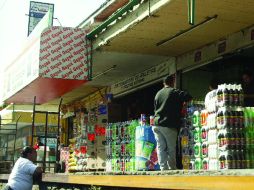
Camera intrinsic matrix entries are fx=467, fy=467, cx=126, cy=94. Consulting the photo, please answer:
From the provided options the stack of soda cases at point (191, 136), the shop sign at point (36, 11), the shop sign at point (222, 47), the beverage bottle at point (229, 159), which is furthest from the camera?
the shop sign at point (36, 11)

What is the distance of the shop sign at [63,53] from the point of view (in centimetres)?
1067

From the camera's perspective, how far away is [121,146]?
11.1 meters

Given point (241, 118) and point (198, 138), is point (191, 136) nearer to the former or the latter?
point (198, 138)

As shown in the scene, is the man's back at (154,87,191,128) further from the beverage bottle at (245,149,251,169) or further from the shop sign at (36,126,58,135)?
the shop sign at (36,126,58,135)

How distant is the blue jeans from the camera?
7738 millimetres

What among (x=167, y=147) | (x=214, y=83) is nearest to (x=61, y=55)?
(x=214, y=83)

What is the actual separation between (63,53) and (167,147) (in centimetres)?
407

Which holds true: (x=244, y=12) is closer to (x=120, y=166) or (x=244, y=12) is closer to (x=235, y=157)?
(x=235, y=157)

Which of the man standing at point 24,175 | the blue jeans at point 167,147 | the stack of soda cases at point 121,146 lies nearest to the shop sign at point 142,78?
the stack of soda cases at point 121,146

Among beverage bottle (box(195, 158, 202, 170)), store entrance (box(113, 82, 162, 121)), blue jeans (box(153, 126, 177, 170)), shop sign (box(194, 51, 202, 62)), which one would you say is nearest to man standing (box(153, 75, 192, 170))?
blue jeans (box(153, 126, 177, 170))

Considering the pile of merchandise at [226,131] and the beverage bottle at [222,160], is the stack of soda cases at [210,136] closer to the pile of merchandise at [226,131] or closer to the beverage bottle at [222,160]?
the pile of merchandise at [226,131]

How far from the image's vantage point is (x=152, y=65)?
12.5 meters

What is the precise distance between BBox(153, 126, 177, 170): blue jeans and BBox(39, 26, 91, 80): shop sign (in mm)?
3570

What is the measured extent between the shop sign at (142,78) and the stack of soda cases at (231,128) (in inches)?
215
